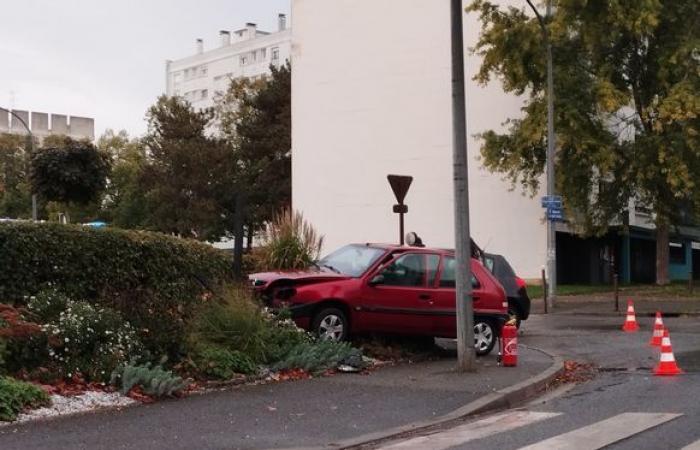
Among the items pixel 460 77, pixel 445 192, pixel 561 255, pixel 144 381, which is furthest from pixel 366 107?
pixel 144 381

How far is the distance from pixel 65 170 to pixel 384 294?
71.8 ft

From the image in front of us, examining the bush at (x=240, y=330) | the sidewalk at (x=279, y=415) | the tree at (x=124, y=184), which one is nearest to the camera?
the sidewalk at (x=279, y=415)

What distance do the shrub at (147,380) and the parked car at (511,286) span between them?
385 inches

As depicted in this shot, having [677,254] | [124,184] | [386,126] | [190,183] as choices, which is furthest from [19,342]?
[124,184]

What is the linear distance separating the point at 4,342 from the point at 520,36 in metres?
25.8

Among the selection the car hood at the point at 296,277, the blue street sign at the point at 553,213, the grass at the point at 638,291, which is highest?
the blue street sign at the point at 553,213

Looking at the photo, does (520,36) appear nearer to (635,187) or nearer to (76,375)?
(635,187)

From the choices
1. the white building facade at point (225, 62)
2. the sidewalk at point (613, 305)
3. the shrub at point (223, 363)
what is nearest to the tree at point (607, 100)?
the sidewalk at point (613, 305)

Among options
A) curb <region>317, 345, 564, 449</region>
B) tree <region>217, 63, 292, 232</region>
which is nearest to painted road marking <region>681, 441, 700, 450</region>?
curb <region>317, 345, 564, 449</region>

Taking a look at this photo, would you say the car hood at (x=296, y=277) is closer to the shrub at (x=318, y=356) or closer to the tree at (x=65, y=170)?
the shrub at (x=318, y=356)

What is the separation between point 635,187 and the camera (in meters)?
34.8

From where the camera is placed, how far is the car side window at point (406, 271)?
13.5 meters

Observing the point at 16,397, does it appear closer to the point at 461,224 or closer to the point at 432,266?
the point at 461,224

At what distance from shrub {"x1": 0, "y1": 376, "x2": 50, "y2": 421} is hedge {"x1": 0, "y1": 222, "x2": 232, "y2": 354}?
1618 millimetres
